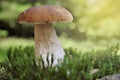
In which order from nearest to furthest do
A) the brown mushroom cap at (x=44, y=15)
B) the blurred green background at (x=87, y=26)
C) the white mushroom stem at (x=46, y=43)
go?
1. the brown mushroom cap at (x=44, y=15)
2. the white mushroom stem at (x=46, y=43)
3. the blurred green background at (x=87, y=26)

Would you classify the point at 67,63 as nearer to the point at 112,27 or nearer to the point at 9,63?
the point at 9,63

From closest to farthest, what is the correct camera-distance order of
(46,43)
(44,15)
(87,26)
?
(44,15) < (46,43) < (87,26)

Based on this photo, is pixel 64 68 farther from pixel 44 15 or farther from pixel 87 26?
pixel 87 26


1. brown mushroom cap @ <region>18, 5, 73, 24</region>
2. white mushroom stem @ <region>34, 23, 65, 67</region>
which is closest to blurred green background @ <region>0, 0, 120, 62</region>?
white mushroom stem @ <region>34, 23, 65, 67</region>

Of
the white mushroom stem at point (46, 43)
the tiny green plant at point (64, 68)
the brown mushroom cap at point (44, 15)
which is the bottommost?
the tiny green plant at point (64, 68)

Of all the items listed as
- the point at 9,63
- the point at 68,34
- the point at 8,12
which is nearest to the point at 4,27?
the point at 8,12

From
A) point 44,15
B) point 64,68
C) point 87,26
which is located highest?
point 44,15

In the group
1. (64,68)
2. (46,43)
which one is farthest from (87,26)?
(64,68)

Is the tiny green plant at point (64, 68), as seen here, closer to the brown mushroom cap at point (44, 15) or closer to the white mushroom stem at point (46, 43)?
the white mushroom stem at point (46, 43)

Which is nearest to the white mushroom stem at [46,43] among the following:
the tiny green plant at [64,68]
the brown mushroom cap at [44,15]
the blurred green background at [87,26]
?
the tiny green plant at [64,68]
